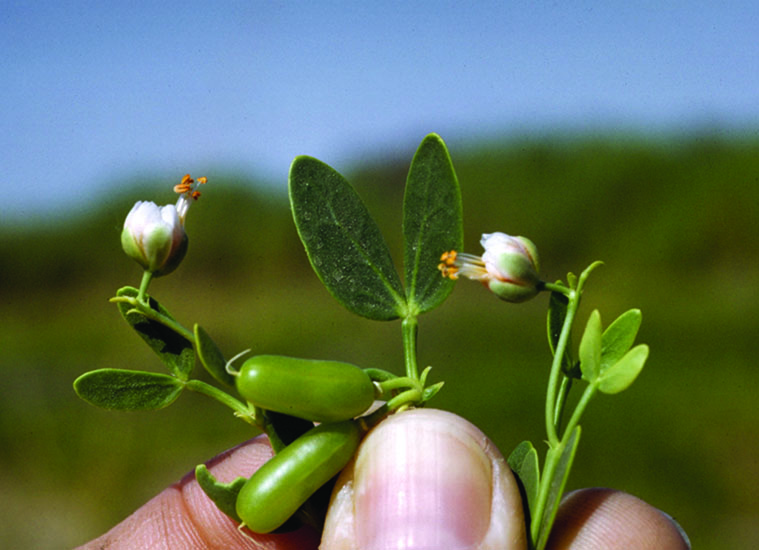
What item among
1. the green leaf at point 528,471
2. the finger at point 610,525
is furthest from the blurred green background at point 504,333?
the green leaf at point 528,471

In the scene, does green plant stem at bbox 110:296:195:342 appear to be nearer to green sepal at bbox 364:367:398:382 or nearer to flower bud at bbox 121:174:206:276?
flower bud at bbox 121:174:206:276

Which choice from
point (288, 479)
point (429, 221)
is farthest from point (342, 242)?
point (288, 479)

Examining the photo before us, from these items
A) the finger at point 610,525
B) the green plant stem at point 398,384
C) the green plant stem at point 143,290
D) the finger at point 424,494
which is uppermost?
the green plant stem at point 143,290

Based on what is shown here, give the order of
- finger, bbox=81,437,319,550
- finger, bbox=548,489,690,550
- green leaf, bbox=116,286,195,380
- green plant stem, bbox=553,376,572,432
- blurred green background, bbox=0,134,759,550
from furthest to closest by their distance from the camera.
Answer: blurred green background, bbox=0,134,759,550 → finger, bbox=81,437,319,550 → finger, bbox=548,489,690,550 → green leaf, bbox=116,286,195,380 → green plant stem, bbox=553,376,572,432

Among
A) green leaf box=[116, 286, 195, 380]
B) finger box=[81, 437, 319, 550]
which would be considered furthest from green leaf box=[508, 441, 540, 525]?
finger box=[81, 437, 319, 550]

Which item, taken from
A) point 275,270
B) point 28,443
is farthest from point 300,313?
point 28,443

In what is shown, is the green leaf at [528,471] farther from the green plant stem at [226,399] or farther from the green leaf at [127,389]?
the green leaf at [127,389]

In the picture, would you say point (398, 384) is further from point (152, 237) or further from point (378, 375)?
point (152, 237)
